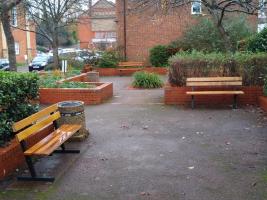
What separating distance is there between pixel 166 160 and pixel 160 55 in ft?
57.3

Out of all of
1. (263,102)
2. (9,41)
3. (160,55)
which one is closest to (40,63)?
(160,55)

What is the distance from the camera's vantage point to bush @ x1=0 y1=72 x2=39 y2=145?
5797 millimetres

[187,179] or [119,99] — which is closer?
[187,179]

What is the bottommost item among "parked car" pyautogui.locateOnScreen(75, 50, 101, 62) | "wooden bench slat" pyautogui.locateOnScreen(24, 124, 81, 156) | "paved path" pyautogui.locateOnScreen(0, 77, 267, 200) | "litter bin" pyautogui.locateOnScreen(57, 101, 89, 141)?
"paved path" pyautogui.locateOnScreen(0, 77, 267, 200)

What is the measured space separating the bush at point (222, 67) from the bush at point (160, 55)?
38.1 ft

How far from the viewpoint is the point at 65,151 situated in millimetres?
6688

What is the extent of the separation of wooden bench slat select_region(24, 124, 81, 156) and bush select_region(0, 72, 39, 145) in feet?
1.81

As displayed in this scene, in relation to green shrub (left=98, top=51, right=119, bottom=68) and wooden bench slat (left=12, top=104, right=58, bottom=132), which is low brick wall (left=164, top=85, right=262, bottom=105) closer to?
wooden bench slat (left=12, top=104, right=58, bottom=132)

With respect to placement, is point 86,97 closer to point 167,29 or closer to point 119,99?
point 119,99

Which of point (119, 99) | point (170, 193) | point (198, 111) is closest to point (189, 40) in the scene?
point (119, 99)

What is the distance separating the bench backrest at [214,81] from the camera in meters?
10.8

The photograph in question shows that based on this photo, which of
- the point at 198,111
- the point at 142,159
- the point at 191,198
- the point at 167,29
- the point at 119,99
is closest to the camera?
the point at 191,198

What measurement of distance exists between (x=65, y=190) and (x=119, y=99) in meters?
7.84

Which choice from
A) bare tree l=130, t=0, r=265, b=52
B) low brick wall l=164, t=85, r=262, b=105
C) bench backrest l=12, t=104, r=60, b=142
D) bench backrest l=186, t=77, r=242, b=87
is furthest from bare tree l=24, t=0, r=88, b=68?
bench backrest l=12, t=104, r=60, b=142
